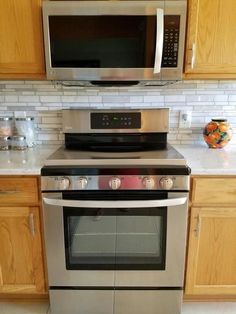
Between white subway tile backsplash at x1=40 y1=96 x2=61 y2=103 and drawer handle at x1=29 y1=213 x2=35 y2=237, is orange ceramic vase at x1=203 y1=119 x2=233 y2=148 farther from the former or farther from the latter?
drawer handle at x1=29 y1=213 x2=35 y2=237

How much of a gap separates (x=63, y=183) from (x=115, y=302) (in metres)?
0.75

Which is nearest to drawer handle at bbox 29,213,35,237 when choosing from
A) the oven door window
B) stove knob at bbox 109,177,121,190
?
the oven door window

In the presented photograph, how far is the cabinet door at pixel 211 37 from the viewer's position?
1389 mm

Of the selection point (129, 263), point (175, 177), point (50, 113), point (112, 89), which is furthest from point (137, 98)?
point (129, 263)

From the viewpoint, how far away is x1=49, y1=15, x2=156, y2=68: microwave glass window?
1354 millimetres

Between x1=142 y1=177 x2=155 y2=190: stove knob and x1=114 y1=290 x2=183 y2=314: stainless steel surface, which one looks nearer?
x1=142 y1=177 x2=155 y2=190: stove knob

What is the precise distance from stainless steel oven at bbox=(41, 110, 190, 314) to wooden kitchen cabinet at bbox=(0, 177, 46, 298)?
0.09 meters

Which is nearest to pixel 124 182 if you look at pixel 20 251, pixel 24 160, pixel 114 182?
pixel 114 182

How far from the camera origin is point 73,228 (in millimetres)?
1351

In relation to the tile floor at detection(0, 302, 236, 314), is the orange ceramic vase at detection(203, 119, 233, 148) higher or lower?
higher

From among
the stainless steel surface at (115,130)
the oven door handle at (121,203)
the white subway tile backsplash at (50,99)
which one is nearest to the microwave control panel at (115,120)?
the stainless steel surface at (115,130)

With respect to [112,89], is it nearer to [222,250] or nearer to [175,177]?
[175,177]

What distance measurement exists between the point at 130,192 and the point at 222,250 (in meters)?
0.63

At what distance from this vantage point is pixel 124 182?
1258mm
